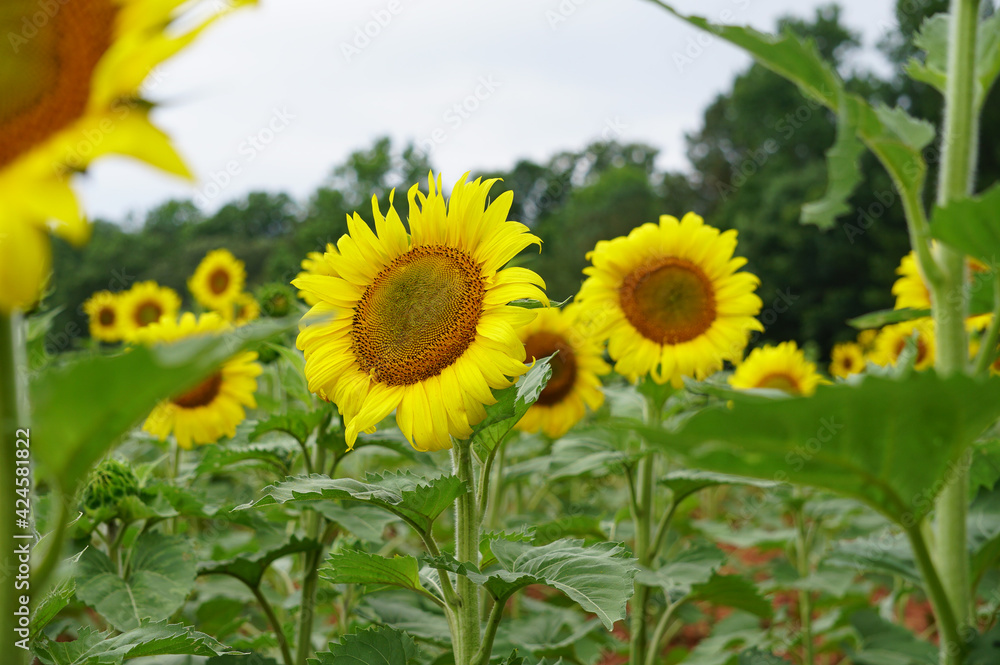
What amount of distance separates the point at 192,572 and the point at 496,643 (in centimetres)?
80

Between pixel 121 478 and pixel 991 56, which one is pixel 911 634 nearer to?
pixel 991 56

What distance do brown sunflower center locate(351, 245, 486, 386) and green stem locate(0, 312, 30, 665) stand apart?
0.75m

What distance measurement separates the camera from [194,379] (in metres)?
0.58

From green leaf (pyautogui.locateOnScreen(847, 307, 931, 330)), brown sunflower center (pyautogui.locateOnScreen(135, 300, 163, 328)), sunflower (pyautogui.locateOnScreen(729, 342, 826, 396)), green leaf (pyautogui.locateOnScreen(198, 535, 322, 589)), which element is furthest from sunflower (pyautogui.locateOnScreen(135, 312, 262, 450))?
brown sunflower center (pyautogui.locateOnScreen(135, 300, 163, 328))

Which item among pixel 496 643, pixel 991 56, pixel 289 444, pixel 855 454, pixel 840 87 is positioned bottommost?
pixel 496 643

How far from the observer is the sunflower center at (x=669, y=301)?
251 centimetres

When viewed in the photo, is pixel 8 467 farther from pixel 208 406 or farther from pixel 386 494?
pixel 208 406

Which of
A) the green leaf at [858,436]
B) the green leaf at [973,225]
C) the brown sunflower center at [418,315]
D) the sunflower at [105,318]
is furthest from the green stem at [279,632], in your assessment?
the sunflower at [105,318]

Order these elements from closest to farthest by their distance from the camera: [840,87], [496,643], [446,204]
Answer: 1. [840,87]
2. [446,204]
3. [496,643]

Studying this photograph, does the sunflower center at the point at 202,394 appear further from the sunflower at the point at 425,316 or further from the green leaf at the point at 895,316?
the green leaf at the point at 895,316

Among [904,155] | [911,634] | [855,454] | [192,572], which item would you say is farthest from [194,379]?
[911,634]

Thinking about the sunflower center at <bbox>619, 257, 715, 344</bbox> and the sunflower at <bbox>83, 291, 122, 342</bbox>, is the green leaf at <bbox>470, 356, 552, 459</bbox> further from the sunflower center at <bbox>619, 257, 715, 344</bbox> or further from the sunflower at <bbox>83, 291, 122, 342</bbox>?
→ the sunflower at <bbox>83, 291, 122, 342</bbox>

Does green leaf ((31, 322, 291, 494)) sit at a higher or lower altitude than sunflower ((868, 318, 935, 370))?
lower

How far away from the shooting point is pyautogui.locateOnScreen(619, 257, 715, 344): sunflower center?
8.23 feet
